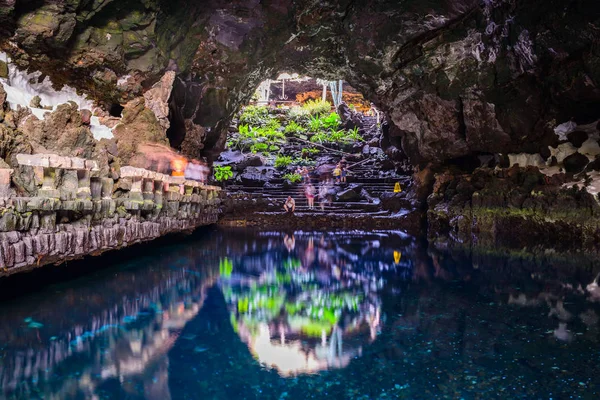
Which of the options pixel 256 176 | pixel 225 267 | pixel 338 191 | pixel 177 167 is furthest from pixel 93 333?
pixel 256 176

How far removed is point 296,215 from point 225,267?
9.88m

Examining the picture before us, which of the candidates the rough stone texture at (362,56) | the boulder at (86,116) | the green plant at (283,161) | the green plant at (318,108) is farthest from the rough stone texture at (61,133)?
the green plant at (318,108)

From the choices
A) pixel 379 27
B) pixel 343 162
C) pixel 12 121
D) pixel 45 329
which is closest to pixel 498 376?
pixel 45 329

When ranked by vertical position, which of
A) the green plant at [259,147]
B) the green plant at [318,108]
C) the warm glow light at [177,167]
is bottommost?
the warm glow light at [177,167]

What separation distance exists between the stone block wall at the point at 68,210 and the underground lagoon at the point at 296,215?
0.12 feet

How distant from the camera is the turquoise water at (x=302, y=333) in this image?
336 centimetres

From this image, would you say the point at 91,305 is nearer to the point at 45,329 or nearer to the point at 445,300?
the point at 45,329

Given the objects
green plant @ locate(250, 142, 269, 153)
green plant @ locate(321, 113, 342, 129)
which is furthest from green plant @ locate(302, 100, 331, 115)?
green plant @ locate(250, 142, 269, 153)

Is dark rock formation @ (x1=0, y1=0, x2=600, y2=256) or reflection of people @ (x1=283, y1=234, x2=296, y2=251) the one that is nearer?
dark rock formation @ (x1=0, y1=0, x2=600, y2=256)

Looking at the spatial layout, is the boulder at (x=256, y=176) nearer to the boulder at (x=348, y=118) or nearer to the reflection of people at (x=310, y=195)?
the reflection of people at (x=310, y=195)

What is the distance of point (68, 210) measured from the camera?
20.0 ft

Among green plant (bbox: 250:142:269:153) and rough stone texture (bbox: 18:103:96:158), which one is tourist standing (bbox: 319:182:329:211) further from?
rough stone texture (bbox: 18:103:96:158)

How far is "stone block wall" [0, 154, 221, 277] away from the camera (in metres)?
5.09

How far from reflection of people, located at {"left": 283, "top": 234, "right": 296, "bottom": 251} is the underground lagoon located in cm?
77
